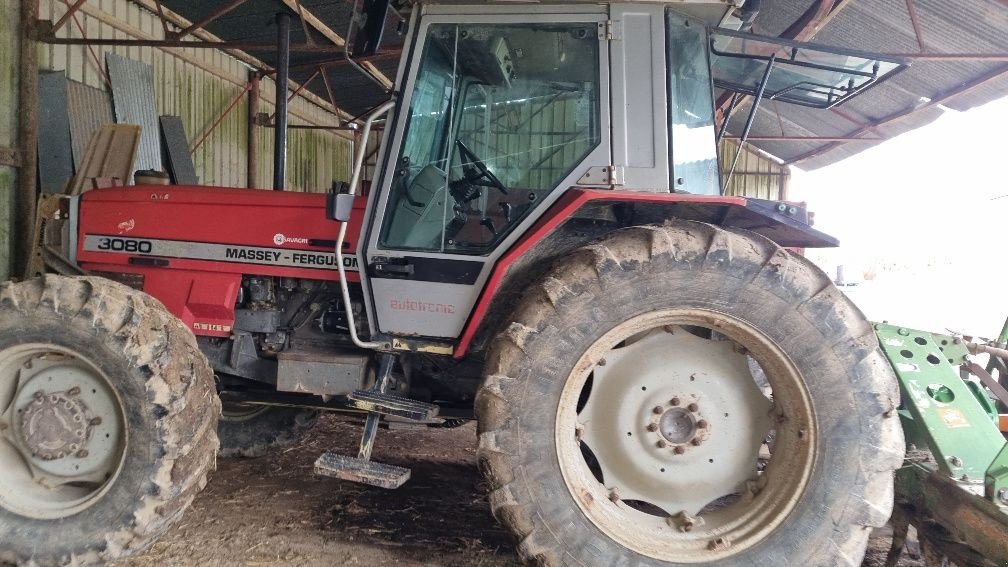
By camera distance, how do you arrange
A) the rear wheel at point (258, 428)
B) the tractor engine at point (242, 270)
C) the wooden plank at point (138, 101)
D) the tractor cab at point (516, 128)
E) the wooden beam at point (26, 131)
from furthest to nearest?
the wooden plank at point (138, 101) → the wooden beam at point (26, 131) → the rear wheel at point (258, 428) → the tractor engine at point (242, 270) → the tractor cab at point (516, 128)

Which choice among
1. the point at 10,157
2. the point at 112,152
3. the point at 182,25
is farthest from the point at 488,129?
the point at 182,25

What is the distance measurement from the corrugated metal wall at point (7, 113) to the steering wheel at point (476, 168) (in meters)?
6.25

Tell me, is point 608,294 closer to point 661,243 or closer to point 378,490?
point 661,243

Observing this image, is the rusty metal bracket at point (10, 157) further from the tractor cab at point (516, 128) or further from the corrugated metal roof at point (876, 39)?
the tractor cab at point (516, 128)

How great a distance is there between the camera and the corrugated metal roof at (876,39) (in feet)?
24.8

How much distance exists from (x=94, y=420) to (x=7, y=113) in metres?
5.73

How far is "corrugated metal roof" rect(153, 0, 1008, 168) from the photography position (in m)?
7.55

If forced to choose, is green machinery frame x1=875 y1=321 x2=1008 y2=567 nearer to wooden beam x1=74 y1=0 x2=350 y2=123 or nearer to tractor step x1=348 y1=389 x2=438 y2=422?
tractor step x1=348 y1=389 x2=438 y2=422

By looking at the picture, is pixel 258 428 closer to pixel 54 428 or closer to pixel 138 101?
pixel 54 428

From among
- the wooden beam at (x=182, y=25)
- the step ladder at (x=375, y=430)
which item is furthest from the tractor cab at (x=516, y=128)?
the wooden beam at (x=182, y=25)

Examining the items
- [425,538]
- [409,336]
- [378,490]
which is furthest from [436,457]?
[409,336]

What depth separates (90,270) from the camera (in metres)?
3.64

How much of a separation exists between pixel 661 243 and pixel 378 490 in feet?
7.63

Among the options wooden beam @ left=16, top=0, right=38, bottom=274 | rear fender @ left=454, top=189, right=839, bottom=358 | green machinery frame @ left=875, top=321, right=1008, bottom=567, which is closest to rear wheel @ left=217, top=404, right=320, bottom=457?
rear fender @ left=454, top=189, right=839, bottom=358
